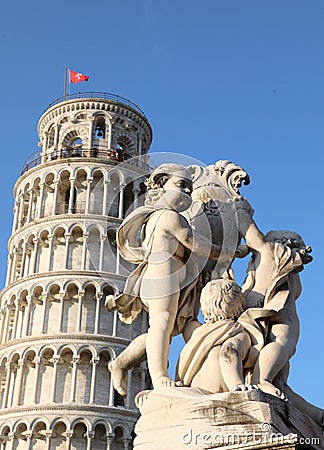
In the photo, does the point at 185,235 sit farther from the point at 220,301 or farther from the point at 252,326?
the point at 252,326

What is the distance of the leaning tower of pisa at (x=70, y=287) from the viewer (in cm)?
3572

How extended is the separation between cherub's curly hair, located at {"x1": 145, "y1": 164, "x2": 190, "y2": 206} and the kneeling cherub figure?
0.82 meters

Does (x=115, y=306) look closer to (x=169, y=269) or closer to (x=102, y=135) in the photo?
(x=169, y=269)

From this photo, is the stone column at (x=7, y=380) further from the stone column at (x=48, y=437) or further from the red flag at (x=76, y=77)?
the red flag at (x=76, y=77)

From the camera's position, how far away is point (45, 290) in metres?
38.6

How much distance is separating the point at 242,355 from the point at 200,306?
1.78 feet

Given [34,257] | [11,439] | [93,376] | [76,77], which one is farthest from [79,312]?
[76,77]

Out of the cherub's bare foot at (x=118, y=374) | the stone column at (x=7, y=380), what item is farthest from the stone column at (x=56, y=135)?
the cherub's bare foot at (x=118, y=374)

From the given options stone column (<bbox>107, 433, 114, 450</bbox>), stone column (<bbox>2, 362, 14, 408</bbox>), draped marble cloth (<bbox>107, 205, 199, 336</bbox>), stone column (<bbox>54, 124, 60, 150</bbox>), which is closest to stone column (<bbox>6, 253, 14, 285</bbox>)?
stone column (<bbox>2, 362, 14, 408</bbox>)

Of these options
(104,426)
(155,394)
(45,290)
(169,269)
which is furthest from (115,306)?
(45,290)

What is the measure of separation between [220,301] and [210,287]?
10 centimetres

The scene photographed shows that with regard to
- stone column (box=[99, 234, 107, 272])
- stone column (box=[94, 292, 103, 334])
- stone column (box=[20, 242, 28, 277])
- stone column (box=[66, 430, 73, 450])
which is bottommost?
stone column (box=[66, 430, 73, 450])

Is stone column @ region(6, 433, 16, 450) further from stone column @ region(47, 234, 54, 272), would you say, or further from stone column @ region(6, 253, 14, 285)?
stone column @ region(6, 253, 14, 285)

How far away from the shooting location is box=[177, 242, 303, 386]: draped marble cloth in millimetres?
4395
